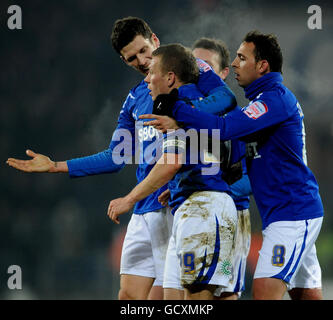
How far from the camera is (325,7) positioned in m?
6.55

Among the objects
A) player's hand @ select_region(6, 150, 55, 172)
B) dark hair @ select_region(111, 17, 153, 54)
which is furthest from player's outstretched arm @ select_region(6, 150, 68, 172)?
dark hair @ select_region(111, 17, 153, 54)

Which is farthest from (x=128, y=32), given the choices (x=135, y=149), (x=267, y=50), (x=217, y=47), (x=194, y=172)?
(x=194, y=172)

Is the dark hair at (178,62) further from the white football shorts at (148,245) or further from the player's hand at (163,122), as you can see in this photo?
the white football shorts at (148,245)

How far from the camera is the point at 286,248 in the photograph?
2.43 m

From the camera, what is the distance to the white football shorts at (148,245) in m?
2.89

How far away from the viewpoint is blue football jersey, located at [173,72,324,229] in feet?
8.04

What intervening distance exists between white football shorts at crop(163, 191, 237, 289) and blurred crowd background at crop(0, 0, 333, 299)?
3.50m

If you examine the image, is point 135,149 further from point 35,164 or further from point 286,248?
point 286,248
